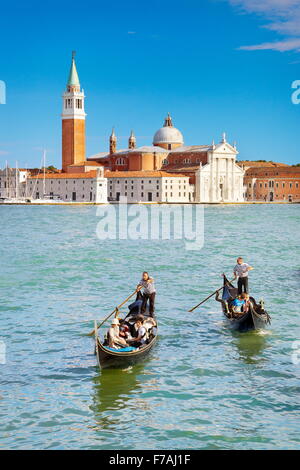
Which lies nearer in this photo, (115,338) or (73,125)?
(115,338)

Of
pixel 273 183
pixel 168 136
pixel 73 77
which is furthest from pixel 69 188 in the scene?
pixel 273 183

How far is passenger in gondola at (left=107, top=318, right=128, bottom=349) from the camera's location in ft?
23.0

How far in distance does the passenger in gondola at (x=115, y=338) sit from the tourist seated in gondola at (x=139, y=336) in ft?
0.67

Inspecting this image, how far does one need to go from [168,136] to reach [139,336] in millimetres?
73513

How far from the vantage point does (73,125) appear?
249 ft

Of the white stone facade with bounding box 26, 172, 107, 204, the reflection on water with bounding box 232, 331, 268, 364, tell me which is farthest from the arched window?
the reflection on water with bounding box 232, 331, 268, 364

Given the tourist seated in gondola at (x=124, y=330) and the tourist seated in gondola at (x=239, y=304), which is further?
the tourist seated in gondola at (x=239, y=304)

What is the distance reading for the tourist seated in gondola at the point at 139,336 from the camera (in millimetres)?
7410

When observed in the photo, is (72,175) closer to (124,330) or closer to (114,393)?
(124,330)

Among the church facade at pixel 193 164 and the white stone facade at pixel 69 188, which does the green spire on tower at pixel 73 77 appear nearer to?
the church facade at pixel 193 164

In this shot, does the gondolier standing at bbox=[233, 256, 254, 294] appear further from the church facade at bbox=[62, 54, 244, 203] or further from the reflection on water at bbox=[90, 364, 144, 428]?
the church facade at bbox=[62, 54, 244, 203]

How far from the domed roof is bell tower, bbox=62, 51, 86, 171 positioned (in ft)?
28.7

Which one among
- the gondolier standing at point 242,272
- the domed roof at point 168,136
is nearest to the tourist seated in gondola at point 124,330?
the gondolier standing at point 242,272

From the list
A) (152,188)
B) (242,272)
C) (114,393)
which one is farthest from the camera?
(152,188)
